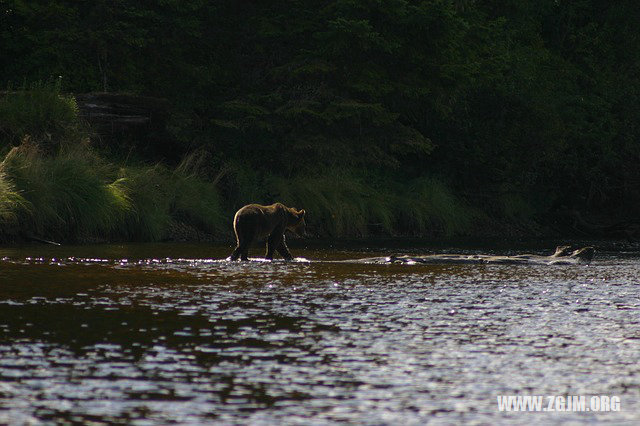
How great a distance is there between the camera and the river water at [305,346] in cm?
734

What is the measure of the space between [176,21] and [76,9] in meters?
3.55

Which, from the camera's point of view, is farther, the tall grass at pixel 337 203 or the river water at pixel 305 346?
the tall grass at pixel 337 203

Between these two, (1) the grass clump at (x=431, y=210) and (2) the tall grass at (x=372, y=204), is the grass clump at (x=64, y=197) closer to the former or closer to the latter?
(2) the tall grass at (x=372, y=204)

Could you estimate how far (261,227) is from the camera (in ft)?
68.1

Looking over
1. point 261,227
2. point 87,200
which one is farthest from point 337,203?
point 261,227

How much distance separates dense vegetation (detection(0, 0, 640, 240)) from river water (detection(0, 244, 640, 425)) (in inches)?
567

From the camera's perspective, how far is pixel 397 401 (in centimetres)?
759

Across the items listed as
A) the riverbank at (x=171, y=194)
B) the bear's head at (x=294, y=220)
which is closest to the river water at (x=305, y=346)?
the bear's head at (x=294, y=220)

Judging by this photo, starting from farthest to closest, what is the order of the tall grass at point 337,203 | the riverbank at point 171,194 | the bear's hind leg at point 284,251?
the tall grass at point 337,203
the riverbank at point 171,194
the bear's hind leg at point 284,251

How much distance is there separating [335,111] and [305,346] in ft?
91.6

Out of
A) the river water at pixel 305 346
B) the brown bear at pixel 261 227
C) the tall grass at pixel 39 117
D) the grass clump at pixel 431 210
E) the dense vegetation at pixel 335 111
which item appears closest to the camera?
the river water at pixel 305 346

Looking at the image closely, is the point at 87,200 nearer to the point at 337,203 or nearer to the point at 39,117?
the point at 39,117

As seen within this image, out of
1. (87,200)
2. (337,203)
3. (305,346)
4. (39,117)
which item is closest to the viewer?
(305,346)

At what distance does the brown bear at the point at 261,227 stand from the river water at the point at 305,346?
10.2ft
